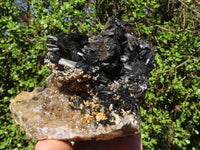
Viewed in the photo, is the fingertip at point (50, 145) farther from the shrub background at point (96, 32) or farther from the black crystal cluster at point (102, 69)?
the shrub background at point (96, 32)

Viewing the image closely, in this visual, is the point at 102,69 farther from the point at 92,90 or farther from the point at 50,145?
the point at 50,145

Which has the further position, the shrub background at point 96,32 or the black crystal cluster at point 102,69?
the shrub background at point 96,32

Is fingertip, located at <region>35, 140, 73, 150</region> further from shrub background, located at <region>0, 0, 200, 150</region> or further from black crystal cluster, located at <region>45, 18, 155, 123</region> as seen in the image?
shrub background, located at <region>0, 0, 200, 150</region>

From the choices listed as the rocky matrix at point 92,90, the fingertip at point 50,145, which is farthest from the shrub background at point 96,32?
the fingertip at point 50,145

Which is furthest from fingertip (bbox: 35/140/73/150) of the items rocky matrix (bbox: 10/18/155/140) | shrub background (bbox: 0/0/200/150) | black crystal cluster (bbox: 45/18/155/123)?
shrub background (bbox: 0/0/200/150)

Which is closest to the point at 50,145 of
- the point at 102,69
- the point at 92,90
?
the point at 92,90
